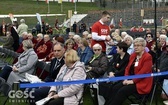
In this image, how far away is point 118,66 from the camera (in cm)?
716

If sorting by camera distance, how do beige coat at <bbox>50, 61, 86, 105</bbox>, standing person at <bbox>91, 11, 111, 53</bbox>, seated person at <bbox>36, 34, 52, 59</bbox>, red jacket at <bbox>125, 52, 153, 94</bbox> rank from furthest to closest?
seated person at <bbox>36, 34, 52, 59</bbox>
standing person at <bbox>91, 11, 111, 53</bbox>
red jacket at <bbox>125, 52, 153, 94</bbox>
beige coat at <bbox>50, 61, 86, 105</bbox>

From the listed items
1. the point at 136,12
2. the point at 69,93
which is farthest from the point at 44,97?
the point at 136,12

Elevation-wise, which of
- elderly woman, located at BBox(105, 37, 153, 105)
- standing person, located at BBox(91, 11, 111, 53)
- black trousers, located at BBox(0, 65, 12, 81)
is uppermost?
standing person, located at BBox(91, 11, 111, 53)

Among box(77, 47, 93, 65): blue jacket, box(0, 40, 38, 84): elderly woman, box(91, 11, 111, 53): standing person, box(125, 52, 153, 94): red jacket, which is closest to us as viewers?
box(125, 52, 153, 94): red jacket

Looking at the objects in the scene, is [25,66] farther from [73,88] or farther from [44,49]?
[44,49]

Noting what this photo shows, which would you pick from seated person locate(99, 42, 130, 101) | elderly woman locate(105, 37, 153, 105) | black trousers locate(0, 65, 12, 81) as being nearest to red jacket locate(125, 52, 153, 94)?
elderly woman locate(105, 37, 153, 105)

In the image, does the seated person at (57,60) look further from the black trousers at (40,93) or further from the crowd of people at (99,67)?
the black trousers at (40,93)

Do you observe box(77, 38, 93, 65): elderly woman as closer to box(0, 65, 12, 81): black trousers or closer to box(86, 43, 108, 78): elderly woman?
box(86, 43, 108, 78): elderly woman

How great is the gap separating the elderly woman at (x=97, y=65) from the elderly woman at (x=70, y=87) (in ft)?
4.51

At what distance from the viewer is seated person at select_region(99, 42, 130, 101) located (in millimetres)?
6695

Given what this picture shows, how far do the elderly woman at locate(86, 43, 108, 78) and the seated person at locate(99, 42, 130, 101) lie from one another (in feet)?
0.55

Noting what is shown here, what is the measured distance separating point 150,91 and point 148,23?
33.9 meters

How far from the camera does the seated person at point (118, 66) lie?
670cm

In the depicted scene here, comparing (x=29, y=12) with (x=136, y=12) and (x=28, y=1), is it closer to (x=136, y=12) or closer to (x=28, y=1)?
(x=28, y=1)
